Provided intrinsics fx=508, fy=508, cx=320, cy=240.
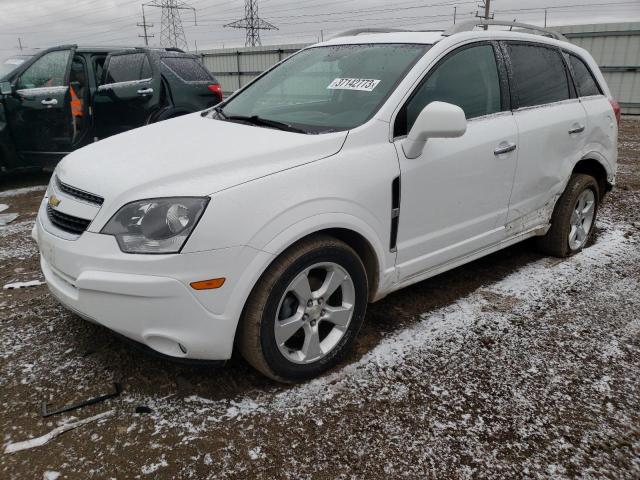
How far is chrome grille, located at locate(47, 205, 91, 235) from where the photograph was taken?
229 cm

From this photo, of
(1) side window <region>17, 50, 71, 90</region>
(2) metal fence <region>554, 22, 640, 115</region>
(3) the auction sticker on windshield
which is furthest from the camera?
(2) metal fence <region>554, 22, 640, 115</region>

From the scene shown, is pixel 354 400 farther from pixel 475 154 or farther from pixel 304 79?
pixel 304 79

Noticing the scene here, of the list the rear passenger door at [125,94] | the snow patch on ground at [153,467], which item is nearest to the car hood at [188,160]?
the snow patch on ground at [153,467]

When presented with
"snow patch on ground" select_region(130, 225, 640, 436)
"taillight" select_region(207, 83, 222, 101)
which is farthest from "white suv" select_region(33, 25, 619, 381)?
"taillight" select_region(207, 83, 222, 101)

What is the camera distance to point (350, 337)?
8.79 ft

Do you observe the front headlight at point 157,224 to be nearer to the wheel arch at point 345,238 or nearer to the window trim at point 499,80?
the wheel arch at point 345,238

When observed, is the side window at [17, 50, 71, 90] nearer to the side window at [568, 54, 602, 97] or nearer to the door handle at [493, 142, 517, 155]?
the door handle at [493, 142, 517, 155]

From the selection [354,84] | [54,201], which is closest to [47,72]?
[54,201]

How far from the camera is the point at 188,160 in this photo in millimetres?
2346

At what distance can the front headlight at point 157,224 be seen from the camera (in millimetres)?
2080

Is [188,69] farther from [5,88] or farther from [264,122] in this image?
[264,122]

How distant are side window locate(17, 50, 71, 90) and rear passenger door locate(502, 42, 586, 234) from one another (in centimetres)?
534

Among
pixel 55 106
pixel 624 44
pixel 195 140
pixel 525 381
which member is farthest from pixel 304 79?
pixel 624 44

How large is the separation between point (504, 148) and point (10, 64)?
615 centimetres
